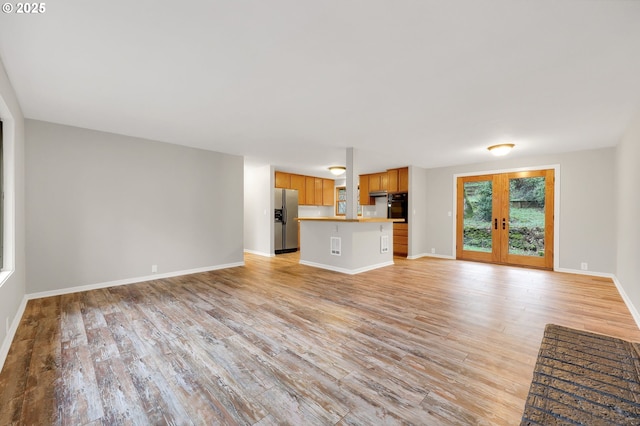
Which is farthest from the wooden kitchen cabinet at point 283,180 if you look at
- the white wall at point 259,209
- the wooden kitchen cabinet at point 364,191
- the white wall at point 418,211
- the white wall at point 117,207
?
the white wall at point 418,211

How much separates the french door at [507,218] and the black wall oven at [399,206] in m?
1.25

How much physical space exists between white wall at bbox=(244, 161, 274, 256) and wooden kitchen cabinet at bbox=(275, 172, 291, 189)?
1.51 feet

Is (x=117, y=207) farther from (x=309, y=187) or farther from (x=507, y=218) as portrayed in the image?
(x=507, y=218)

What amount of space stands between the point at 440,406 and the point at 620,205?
480 cm

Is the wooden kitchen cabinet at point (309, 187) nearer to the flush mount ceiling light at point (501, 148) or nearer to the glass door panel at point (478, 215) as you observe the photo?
the glass door panel at point (478, 215)

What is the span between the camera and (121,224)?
427cm

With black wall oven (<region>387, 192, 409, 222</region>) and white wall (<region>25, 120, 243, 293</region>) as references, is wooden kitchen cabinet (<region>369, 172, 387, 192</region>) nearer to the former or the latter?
black wall oven (<region>387, 192, 409, 222</region>)

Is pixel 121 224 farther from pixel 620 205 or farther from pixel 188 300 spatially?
pixel 620 205

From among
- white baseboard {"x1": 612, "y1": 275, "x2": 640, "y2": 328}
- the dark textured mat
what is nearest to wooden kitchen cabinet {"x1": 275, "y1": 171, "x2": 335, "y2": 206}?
the dark textured mat

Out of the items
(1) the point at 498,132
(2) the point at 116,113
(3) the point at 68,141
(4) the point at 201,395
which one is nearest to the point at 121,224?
(3) the point at 68,141

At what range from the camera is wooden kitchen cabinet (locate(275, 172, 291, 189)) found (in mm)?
7638

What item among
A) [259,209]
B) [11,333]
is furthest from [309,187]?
[11,333]

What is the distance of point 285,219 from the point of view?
761cm

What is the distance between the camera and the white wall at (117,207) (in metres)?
3.64
